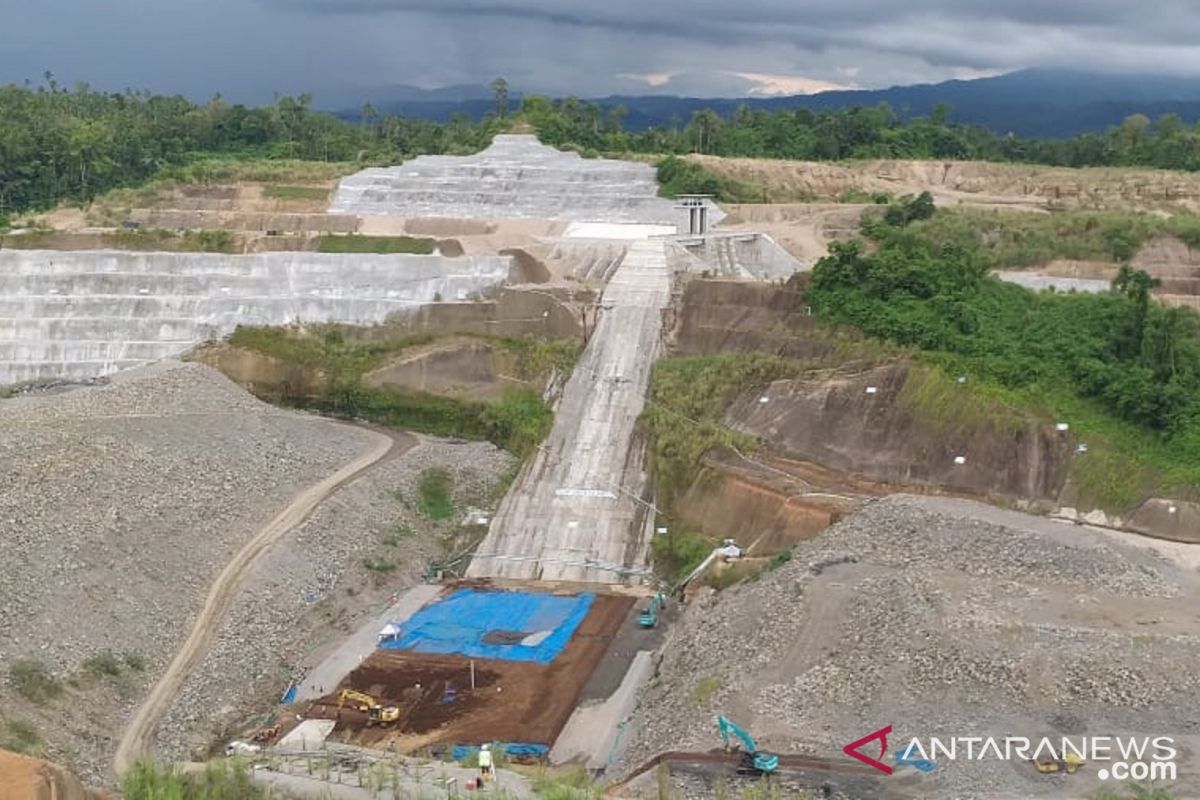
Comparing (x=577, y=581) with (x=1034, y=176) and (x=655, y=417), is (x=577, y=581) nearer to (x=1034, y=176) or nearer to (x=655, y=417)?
(x=655, y=417)

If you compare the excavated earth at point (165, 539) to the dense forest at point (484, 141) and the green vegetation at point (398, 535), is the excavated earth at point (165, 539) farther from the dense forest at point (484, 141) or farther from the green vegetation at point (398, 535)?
the dense forest at point (484, 141)

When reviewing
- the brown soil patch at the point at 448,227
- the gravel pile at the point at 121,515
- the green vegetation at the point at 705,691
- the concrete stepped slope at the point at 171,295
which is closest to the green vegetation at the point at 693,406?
the gravel pile at the point at 121,515

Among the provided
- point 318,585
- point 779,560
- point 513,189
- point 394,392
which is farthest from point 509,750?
point 513,189

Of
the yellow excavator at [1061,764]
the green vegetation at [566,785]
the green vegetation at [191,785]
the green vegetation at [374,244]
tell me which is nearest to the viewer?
the green vegetation at [191,785]

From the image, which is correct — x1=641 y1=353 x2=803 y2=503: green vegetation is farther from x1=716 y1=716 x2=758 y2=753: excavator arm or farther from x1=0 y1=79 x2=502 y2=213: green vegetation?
x1=0 y1=79 x2=502 y2=213: green vegetation

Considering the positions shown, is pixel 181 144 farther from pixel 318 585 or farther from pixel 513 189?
pixel 318 585

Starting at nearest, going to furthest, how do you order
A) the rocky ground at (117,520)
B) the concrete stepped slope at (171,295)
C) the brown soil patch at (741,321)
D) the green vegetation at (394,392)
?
the rocky ground at (117,520) → the brown soil patch at (741,321) → the green vegetation at (394,392) → the concrete stepped slope at (171,295)

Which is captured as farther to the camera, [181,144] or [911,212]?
[181,144]
